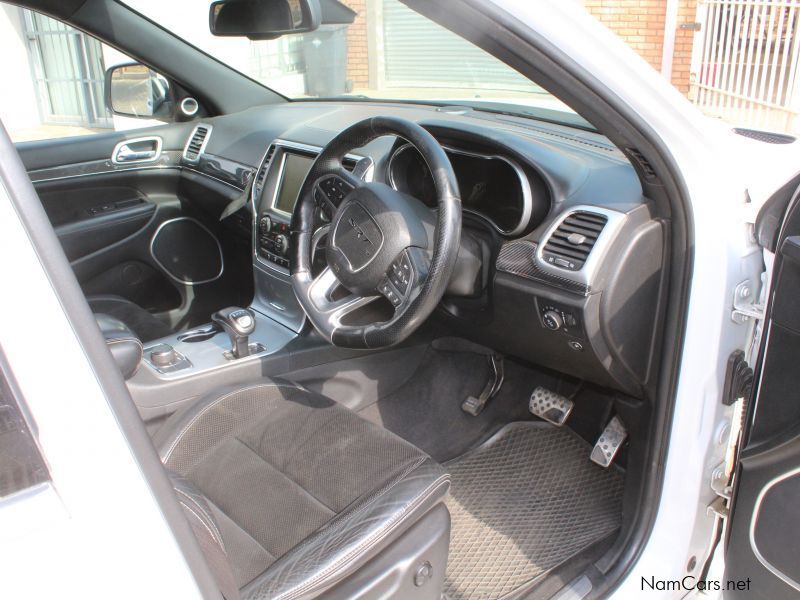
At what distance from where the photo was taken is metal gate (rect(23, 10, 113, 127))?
27.0ft

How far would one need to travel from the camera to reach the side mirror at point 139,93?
9.68ft

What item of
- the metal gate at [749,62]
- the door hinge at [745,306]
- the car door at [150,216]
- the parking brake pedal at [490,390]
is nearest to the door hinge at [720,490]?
the door hinge at [745,306]

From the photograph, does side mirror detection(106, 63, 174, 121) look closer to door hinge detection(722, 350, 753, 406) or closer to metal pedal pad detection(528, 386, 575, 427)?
metal pedal pad detection(528, 386, 575, 427)

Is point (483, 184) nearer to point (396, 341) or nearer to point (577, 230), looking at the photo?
point (577, 230)

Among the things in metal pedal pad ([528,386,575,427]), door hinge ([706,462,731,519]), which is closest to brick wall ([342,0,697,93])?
metal pedal pad ([528,386,575,427])

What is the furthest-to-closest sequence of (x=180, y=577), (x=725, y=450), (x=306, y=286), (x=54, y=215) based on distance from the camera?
1. (x=54, y=215)
2. (x=306, y=286)
3. (x=725, y=450)
4. (x=180, y=577)

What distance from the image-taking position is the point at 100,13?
2520 millimetres

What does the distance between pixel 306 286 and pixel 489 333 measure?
0.50 meters

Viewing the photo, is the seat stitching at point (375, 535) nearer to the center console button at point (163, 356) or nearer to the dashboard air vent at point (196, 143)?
the center console button at point (163, 356)

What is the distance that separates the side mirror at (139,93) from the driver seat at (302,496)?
1.64 metres

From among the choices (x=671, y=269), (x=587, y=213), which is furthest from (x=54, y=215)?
(x=671, y=269)

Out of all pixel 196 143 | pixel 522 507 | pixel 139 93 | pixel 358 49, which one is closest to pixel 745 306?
pixel 522 507

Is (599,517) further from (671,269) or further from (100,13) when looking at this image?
(100,13)

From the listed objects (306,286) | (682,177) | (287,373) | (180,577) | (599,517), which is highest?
(682,177)
